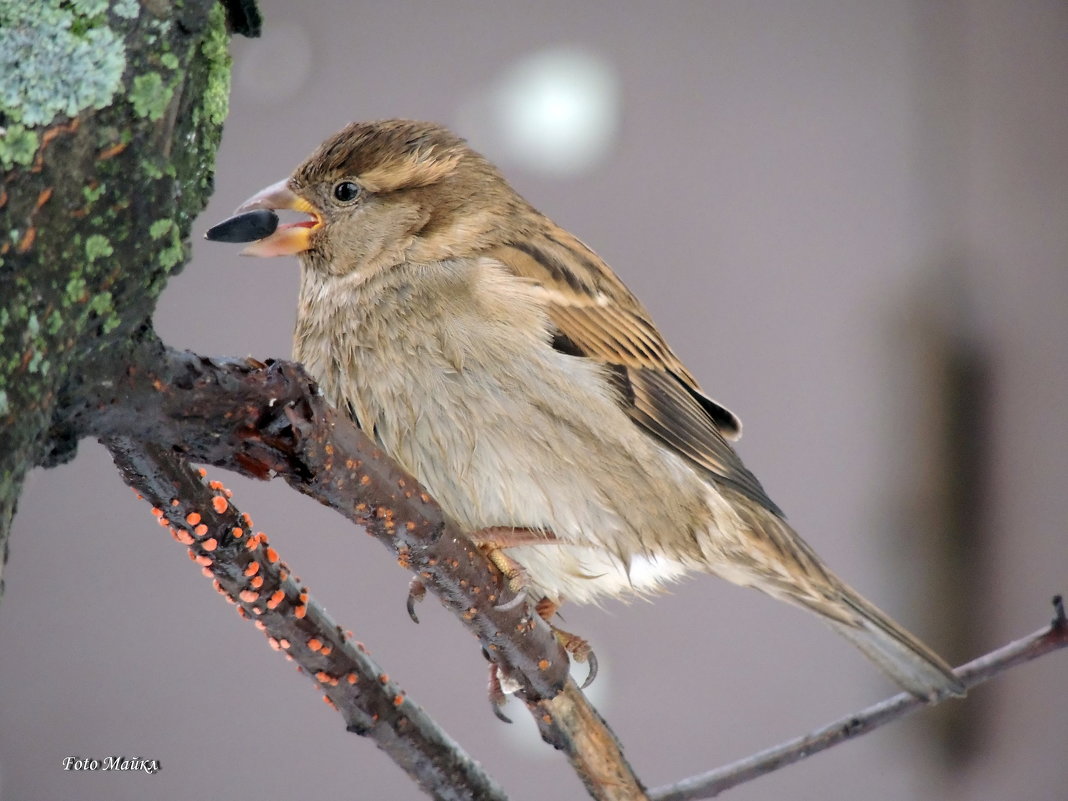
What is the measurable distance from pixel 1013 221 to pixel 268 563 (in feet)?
6.06

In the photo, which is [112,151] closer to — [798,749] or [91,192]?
[91,192]

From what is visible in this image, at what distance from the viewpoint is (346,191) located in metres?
1.19

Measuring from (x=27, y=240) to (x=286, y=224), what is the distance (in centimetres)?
71

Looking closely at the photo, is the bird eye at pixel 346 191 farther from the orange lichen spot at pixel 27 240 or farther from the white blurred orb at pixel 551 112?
the white blurred orb at pixel 551 112

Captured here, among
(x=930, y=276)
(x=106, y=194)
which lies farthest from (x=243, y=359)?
(x=930, y=276)

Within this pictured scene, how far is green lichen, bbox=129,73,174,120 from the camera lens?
1.63ft

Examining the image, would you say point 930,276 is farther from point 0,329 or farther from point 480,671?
point 0,329

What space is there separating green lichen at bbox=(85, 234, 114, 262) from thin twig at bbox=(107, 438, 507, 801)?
146 millimetres

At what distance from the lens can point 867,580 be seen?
2.16 metres

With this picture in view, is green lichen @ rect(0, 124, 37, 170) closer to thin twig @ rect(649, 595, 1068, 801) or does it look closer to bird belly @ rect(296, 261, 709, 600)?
bird belly @ rect(296, 261, 709, 600)

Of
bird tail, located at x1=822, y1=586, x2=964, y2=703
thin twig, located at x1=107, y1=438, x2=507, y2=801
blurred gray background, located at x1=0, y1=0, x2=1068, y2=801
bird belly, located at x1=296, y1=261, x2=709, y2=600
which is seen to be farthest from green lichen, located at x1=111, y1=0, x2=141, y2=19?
blurred gray background, located at x1=0, y1=0, x2=1068, y2=801

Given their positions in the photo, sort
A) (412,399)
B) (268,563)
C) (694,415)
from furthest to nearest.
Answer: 1. (694,415)
2. (412,399)
3. (268,563)

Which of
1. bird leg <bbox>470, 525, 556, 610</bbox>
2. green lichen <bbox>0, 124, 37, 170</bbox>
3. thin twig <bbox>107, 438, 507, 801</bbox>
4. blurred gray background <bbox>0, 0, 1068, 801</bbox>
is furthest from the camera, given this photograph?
blurred gray background <bbox>0, 0, 1068, 801</bbox>

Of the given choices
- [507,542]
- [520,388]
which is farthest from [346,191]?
[507,542]
